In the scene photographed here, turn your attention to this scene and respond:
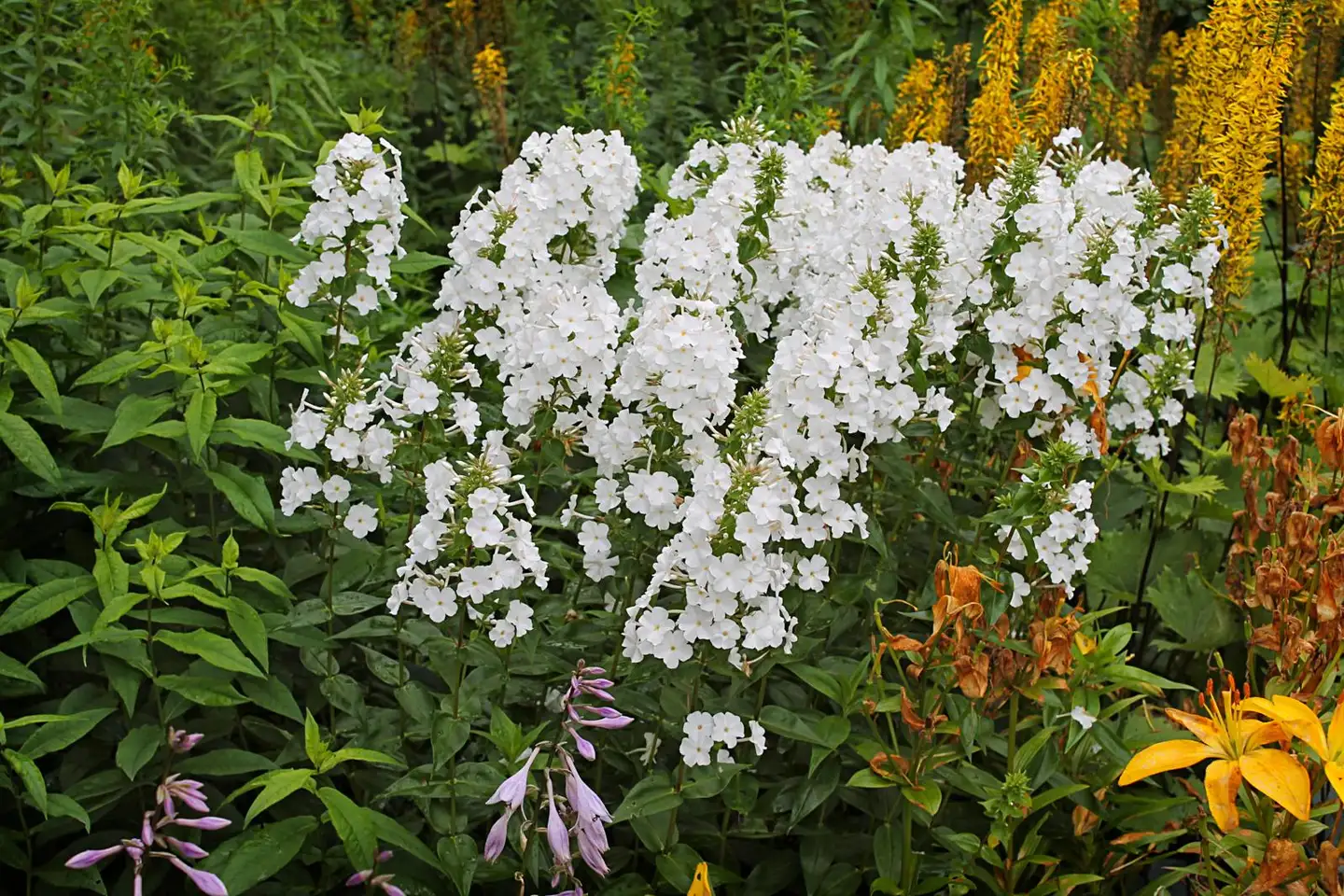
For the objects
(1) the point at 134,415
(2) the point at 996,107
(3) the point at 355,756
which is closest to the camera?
(3) the point at 355,756

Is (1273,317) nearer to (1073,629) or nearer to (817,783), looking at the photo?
(1073,629)

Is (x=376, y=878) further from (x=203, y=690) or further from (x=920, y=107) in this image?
(x=920, y=107)

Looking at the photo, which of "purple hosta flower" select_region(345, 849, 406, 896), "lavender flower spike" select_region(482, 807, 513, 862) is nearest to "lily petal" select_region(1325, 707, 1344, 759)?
"lavender flower spike" select_region(482, 807, 513, 862)

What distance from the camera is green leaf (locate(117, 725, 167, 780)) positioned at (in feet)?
7.59

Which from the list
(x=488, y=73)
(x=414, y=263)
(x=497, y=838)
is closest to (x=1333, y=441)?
(x=497, y=838)

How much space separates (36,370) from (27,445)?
0.14m

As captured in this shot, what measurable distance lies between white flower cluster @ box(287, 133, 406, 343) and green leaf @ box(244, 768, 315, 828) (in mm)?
848

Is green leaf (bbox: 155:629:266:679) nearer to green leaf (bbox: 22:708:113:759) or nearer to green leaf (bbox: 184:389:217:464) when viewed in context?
green leaf (bbox: 22:708:113:759)

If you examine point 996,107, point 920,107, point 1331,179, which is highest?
point 920,107

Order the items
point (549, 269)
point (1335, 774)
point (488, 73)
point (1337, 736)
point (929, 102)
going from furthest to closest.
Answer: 1. point (488, 73)
2. point (929, 102)
3. point (549, 269)
4. point (1337, 736)
5. point (1335, 774)

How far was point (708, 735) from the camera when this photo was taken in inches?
90.9

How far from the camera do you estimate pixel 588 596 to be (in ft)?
9.25

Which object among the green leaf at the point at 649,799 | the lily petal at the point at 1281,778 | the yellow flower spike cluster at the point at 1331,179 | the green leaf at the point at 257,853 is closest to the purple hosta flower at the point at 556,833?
the green leaf at the point at 649,799

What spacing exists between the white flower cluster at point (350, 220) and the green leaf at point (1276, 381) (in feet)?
7.73
